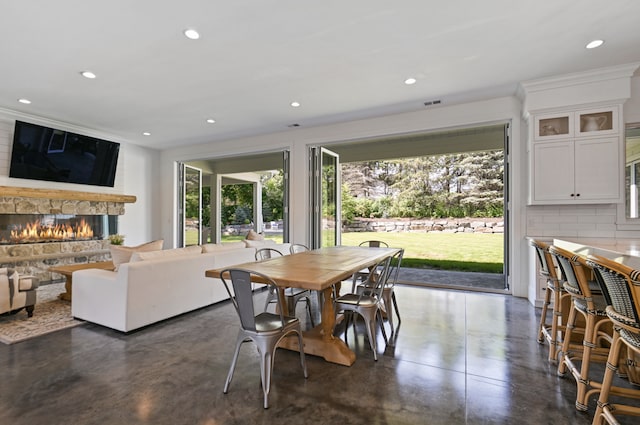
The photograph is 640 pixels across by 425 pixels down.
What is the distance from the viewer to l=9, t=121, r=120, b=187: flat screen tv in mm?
5293

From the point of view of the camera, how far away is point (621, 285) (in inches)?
55.8

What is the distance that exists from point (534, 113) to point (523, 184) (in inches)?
38.1

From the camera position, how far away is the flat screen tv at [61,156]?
208 inches

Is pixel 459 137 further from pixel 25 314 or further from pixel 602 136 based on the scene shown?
pixel 25 314

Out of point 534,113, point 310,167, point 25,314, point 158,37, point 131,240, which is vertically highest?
point 158,37

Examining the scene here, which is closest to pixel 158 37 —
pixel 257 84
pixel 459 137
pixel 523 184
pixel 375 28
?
pixel 257 84

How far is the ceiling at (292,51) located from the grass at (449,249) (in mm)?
4604

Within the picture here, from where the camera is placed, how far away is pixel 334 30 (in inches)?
115

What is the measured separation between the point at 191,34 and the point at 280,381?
10.4 ft

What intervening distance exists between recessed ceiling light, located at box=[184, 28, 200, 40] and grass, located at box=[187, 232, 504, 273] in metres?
5.95

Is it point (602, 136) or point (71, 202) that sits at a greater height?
point (602, 136)

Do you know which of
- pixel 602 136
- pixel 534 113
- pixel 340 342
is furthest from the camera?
pixel 534 113

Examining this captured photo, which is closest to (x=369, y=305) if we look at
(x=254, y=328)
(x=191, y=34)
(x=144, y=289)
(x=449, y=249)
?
(x=254, y=328)

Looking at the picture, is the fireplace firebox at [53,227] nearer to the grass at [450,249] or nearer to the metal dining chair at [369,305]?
the metal dining chair at [369,305]
